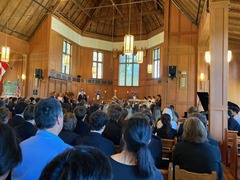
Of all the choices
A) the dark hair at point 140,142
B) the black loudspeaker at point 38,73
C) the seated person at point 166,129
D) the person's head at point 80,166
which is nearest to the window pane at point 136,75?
the black loudspeaker at point 38,73

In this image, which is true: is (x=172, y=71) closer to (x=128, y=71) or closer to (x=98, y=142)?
(x=128, y=71)

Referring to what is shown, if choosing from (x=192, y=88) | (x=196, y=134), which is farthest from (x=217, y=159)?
(x=192, y=88)

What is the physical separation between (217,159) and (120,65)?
15802mm

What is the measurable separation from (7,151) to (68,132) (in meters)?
2.08

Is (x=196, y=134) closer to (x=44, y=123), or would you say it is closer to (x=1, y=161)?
(x=44, y=123)

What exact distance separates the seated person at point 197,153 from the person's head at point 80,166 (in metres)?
2.01

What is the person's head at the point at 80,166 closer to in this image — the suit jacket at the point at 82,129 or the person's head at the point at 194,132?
the person's head at the point at 194,132

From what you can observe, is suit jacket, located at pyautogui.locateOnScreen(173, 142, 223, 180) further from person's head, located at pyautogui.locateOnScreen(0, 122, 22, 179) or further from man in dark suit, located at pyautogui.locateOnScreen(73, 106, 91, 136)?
person's head, located at pyautogui.locateOnScreen(0, 122, 22, 179)

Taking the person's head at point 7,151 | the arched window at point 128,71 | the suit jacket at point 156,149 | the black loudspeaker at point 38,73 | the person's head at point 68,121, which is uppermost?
the arched window at point 128,71

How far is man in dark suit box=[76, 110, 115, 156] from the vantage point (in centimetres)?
250

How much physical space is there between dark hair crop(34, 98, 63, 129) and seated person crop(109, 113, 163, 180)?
0.58 m

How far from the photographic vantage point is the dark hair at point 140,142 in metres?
1.41

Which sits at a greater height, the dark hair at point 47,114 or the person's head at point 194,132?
the dark hair at point 47,114

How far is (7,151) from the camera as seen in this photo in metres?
0.91
